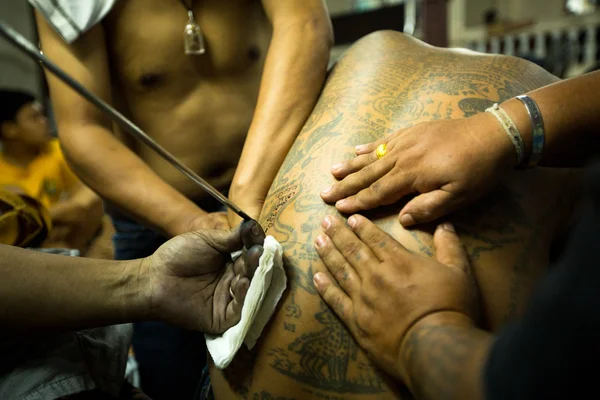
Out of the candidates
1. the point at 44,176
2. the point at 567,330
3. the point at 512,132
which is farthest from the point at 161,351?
the point at 44,176

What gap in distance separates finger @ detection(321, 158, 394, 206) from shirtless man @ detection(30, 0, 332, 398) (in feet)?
0.66

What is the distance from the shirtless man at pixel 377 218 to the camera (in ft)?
2.25

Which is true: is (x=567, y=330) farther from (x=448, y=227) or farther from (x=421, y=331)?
(x=448, y=227)

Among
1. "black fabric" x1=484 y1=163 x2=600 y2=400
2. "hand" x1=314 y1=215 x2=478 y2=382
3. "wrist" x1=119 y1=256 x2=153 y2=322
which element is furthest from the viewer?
"wrist" x1=119 y1=256 x2=153 y2=322

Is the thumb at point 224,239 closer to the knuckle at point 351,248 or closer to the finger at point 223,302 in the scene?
the finger at point 223,302

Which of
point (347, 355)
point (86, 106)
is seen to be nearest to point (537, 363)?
point (347, 355)

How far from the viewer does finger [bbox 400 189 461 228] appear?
2.22 ft

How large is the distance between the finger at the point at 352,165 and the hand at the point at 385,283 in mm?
79

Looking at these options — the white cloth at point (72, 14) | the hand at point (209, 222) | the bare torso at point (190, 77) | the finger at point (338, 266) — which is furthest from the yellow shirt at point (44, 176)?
the finger at point (338, 266)

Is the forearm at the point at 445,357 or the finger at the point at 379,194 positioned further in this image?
the finger at the point at 379,194

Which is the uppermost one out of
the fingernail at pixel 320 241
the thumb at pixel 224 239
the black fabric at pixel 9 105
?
the fingernail at pixel 320 241

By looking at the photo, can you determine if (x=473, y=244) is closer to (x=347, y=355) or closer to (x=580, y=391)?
(x=347, y=355)

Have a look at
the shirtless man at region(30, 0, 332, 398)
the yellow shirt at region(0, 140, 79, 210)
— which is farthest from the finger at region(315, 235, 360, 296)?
the yellow shirt at region(0, 140, 79, 210)

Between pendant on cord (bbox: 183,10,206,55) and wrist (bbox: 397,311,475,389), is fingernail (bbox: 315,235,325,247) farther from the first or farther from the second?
pendant on cord (bbox: 183,10,206,55)
